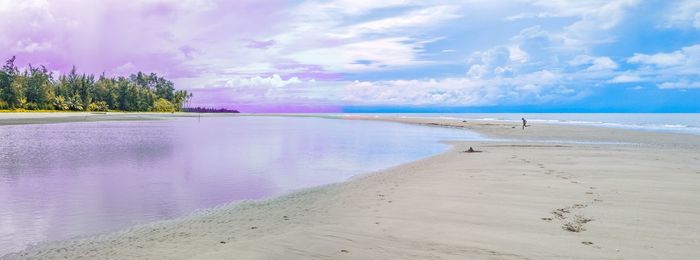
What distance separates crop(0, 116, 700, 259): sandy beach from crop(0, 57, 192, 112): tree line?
11774 cm

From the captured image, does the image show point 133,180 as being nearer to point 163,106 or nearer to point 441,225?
point 441,225

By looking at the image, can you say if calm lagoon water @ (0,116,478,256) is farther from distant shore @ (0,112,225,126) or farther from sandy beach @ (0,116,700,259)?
distant shore @ (0,112,225,126)

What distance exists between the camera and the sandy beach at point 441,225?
21.6 feet

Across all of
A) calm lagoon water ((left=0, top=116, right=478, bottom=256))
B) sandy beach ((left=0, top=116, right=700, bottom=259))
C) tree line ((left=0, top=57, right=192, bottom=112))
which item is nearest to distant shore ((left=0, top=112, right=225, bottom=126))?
tree line ((left=0, top=57, right=192, bottom=112))

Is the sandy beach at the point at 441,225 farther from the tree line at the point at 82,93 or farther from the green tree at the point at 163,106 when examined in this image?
the green tree at the point at 163,106

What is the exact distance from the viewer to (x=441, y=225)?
26.5ft

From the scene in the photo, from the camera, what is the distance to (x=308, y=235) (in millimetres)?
7586

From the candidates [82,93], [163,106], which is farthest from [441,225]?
[163,106]

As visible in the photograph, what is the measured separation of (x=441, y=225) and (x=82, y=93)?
468ft

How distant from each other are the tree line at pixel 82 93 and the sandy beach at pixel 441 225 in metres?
118

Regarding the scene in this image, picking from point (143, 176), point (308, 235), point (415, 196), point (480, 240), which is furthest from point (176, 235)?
point (143, 176)

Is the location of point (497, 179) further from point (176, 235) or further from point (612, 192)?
point (176, 235)

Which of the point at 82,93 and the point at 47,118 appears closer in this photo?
the point at 47,118

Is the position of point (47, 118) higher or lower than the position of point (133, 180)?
lower
